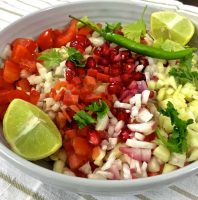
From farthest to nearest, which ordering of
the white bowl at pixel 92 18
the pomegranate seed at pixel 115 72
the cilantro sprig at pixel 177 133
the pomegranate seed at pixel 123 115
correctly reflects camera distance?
the pomegranate seed at pixel 115 72 → the pomegranate seed at pixel 123 115 → the cilantro sprig at pixel 177 133 → the white bowl at pixel 92 18

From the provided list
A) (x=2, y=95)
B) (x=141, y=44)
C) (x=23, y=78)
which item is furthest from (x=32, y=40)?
(x=141, y=44)

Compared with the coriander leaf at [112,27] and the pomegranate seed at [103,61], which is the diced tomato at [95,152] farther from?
the coriander leaf at [112,27]

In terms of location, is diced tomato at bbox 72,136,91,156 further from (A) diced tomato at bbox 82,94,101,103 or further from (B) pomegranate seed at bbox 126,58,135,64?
(B) pomegranate seed at bbox 126,58,135,64

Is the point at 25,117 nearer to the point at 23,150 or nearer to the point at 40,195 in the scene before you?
the point at 23,150

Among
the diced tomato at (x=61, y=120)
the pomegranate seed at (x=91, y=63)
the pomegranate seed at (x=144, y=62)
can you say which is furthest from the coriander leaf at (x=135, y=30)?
the diced tomato at (x=61, y=120)

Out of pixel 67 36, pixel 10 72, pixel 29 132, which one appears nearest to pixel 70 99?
pixel 29 132

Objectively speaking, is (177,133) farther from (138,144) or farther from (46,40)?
(46,40)
